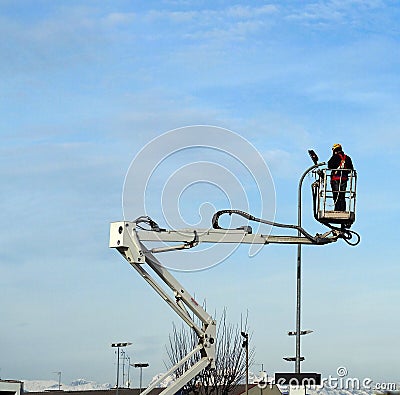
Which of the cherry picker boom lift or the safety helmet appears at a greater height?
the safety helmet

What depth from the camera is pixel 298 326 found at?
28094 millimetres

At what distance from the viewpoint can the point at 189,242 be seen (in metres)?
19.2

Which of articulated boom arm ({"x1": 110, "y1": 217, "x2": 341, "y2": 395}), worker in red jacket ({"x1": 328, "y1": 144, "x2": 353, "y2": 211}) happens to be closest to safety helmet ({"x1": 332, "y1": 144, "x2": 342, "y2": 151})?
worker in red jacket ({"x1": 328, "y1": 144, "x2": 353, "y2": 211})

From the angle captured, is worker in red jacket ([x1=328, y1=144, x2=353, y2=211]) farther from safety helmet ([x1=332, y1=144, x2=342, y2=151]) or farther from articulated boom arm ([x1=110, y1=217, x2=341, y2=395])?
articulated boom arm ([x1=110, y1=217, x2=341, y2=395])

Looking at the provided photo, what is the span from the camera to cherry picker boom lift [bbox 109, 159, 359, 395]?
1855cm

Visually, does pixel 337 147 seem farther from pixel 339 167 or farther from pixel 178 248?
pixel 178 248

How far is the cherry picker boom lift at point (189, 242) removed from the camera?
1855 cm

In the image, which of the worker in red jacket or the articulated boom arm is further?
the worker in red jacket

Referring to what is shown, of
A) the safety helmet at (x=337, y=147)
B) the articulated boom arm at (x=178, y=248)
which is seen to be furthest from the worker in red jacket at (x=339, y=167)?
the articulated boom arm at (x=178, y=248)

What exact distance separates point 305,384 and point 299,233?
382cm

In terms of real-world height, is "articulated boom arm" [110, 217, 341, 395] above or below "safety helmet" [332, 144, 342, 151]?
below

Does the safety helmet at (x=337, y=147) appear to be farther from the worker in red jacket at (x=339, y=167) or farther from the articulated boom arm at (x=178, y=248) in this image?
the articulated boom arm at (x=178, y=248)

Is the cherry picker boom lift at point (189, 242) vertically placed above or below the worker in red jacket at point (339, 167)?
below

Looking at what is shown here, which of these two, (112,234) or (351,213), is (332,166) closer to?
(351,213)
